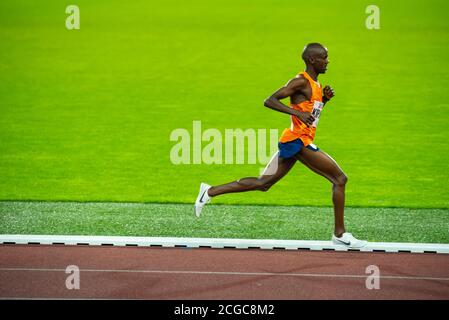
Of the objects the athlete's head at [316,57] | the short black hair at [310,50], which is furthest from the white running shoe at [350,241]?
the short black hair at [310,50]

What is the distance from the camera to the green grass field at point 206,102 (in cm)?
1269

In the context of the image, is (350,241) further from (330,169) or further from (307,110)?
(307,110)

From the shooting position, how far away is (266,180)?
955 centimetres

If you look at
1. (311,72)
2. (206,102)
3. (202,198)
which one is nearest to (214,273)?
(202,198)

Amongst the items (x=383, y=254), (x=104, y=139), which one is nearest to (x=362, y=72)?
(x=104, y=139)

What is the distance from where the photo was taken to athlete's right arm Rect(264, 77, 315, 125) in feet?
29.7

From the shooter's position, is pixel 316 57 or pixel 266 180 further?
pixel 266 180

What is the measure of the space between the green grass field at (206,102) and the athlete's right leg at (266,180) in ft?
2.31

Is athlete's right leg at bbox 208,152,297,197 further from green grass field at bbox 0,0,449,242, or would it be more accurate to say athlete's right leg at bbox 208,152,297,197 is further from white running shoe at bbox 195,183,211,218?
green grass field at bbox 0,0,449,242

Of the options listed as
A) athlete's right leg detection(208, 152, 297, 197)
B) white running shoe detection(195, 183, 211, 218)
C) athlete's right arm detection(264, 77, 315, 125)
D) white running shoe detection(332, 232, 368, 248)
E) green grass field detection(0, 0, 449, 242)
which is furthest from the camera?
green grass field detection(0, 0, 449, 242)

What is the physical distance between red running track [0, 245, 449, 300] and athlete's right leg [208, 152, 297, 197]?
0.76 metres

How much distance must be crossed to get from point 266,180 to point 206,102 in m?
11.5

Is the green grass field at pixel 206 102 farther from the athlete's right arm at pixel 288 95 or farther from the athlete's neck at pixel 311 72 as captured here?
the athlete's neck at pixel 311 72

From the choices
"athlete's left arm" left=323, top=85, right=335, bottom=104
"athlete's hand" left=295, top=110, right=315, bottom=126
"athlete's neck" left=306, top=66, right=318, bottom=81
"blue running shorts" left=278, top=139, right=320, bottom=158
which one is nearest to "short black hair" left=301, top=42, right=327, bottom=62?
"athlete's neck" left=306, top=66, right=318, bottom=81
